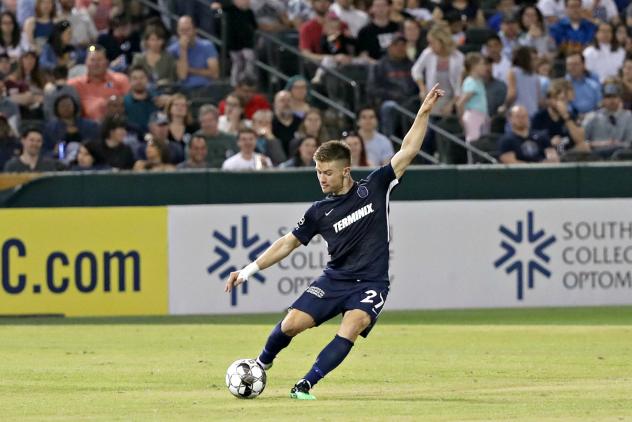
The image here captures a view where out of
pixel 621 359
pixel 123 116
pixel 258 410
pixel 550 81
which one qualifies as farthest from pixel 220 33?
pixel 258 410

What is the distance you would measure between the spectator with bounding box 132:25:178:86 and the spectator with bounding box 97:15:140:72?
394 mm

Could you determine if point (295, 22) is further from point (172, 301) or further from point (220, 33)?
point (172, 301)

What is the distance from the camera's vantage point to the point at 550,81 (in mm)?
23469

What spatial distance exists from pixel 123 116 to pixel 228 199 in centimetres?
259

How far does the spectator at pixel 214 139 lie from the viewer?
67.2 feet

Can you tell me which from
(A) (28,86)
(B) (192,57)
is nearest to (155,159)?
(A) (28,86)

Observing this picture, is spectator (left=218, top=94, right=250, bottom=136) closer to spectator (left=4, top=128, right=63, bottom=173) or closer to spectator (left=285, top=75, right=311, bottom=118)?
spectator (left=285, top=75, right=311, bottom=118)

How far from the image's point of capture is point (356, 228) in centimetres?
1120

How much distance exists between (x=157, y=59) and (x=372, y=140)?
3512 millimetres

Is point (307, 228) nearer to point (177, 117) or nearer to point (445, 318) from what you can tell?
point (445, 318)

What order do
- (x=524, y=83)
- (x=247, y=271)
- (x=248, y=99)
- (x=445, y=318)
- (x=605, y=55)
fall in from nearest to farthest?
(x=247, y=271)
(x=445, y=318)
(x=248, y=99)
(x=524, y=83)
(x=605, y=55)

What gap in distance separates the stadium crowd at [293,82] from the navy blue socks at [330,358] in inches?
364

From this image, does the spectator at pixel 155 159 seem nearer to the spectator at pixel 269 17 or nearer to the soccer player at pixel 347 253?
the spectator at pixel 269 17

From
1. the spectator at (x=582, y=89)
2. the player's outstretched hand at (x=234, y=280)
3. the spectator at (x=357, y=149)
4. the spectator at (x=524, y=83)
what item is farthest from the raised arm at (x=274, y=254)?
the spectator at (x=582, y=89)
